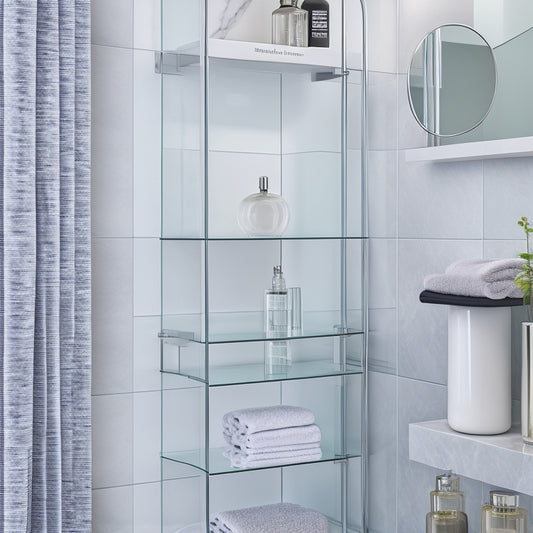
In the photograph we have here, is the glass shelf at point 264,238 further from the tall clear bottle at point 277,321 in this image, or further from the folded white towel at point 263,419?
the folded white towel at point 263,419

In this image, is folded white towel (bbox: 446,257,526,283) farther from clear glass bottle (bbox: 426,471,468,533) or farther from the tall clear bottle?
the tall clear bottle

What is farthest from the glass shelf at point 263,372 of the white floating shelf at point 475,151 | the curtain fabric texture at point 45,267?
the white floating shelf at point 475,151

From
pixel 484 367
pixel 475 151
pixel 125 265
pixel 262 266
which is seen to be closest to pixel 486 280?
pixel 484 367

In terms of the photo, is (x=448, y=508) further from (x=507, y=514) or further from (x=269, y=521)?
(x=269, y=521)

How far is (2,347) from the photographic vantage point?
5.97ft

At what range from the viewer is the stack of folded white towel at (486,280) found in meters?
1.66

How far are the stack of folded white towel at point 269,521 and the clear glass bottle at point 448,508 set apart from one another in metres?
0.39

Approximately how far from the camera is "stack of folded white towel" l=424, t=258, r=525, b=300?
1655 mm

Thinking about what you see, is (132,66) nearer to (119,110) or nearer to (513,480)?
(119,110)

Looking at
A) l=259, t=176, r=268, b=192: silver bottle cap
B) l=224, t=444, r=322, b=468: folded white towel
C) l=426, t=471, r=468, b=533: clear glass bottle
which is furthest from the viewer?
l=259, t=176, r=268, b=192: silver bottle cap

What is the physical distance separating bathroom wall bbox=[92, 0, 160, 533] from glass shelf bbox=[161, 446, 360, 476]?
0.08m

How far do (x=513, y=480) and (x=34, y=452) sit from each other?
0.99m

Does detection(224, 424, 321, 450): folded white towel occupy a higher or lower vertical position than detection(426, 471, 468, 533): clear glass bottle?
higher

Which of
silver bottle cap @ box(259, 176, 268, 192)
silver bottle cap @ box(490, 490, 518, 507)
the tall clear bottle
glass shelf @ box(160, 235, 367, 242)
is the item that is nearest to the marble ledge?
silver bottle cap @ box(490, 490, 518, 507)
